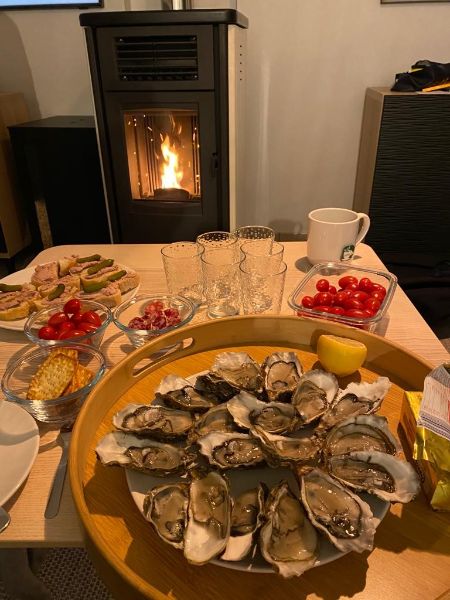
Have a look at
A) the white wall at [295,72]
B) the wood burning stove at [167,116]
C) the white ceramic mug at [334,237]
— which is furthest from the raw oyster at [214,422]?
the white wall at [295,72]

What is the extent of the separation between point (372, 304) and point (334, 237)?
0.29 metres

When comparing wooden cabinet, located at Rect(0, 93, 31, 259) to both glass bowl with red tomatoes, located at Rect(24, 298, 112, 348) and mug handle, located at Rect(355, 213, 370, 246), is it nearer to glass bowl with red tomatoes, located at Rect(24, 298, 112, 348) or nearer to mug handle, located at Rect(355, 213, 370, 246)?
glass bowl with red tomatoes, located at Rect(24, 298, 112, 348)

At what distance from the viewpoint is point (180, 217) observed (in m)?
2.09

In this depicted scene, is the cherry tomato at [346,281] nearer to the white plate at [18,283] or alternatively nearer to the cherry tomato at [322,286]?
the cherry tomato at [322,286]

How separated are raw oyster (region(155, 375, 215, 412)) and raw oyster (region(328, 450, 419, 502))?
194 mm

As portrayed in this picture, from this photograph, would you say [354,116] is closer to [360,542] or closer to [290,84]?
[290,84]

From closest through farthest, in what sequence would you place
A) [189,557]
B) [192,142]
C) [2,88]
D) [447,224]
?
[189,557]
[192,142]
[447,224]
[2,88]

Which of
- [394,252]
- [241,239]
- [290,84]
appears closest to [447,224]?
[394,252]

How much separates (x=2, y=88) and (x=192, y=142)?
1.38 m

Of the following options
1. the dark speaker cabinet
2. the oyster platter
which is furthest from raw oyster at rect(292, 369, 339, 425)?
the dark speaker cabinet

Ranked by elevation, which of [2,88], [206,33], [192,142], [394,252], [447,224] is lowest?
[394,252]

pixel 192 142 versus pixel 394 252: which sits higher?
pixel 192 142

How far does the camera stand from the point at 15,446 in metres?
0.63

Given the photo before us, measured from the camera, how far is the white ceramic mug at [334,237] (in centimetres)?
114
